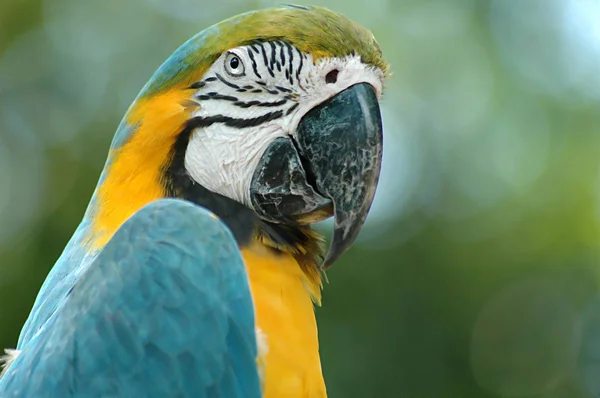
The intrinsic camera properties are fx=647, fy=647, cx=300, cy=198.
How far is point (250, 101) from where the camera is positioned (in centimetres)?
162

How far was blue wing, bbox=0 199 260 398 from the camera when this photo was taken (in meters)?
1.35

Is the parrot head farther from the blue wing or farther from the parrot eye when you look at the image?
the blue wing

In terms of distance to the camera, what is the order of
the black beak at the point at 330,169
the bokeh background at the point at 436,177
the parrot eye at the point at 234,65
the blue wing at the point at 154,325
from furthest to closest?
the bokeh background at the point at 436,177 < the parrot eye at the point at 234,65 < the black beak at the point at 330,169 < the blue wing at the point at 154,325

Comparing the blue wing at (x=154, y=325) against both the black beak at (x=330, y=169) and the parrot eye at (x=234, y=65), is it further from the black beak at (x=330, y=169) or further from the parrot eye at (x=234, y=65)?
the parrot eye at (x=234, y=65)

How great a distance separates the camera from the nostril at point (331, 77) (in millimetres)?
1581

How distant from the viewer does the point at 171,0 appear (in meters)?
6.73

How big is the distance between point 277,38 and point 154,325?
754 mm

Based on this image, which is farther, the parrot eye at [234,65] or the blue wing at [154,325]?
the parrot eye at [234,65]

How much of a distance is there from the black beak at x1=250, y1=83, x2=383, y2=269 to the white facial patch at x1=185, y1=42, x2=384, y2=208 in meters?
0.03

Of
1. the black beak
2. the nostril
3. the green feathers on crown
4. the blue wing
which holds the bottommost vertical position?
the blue wing

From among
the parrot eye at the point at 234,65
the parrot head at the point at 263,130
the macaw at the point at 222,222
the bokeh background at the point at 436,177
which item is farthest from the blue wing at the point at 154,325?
the bokeh background at the point at 436,177

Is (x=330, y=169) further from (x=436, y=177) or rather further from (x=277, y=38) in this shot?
(x=436, y=177)

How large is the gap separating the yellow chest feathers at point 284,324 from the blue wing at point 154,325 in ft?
0.18

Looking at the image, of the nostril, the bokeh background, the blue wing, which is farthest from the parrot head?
the bokeh background
